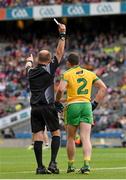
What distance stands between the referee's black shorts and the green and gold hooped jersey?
39 centimetres

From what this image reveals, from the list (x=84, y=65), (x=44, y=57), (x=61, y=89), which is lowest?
(x=61, y=89)

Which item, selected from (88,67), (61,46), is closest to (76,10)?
(88,67)

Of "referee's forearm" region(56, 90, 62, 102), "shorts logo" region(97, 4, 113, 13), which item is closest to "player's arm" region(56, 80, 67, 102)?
"referee's forearm" region(56, 90, 62, 102)

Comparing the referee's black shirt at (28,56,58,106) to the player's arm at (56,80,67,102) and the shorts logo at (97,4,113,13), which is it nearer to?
the player's arm at (56,80,67,102)

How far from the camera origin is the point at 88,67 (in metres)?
43.2

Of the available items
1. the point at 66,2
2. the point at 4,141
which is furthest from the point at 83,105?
the point at 66,2

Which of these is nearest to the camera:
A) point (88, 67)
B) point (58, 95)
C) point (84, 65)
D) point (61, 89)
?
point (61, 89)

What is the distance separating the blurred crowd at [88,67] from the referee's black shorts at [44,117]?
826 inches

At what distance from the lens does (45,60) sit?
15.0 metres

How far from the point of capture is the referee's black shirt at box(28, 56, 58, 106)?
49.5 feet

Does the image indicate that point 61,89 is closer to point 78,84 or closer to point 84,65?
point 78,84

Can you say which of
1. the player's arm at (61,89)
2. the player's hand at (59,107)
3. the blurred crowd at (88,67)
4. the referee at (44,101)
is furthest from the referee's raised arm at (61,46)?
the blurred crowd at (88,67)

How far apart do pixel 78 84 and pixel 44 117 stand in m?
0.88

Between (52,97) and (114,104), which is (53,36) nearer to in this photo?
(114,104)
